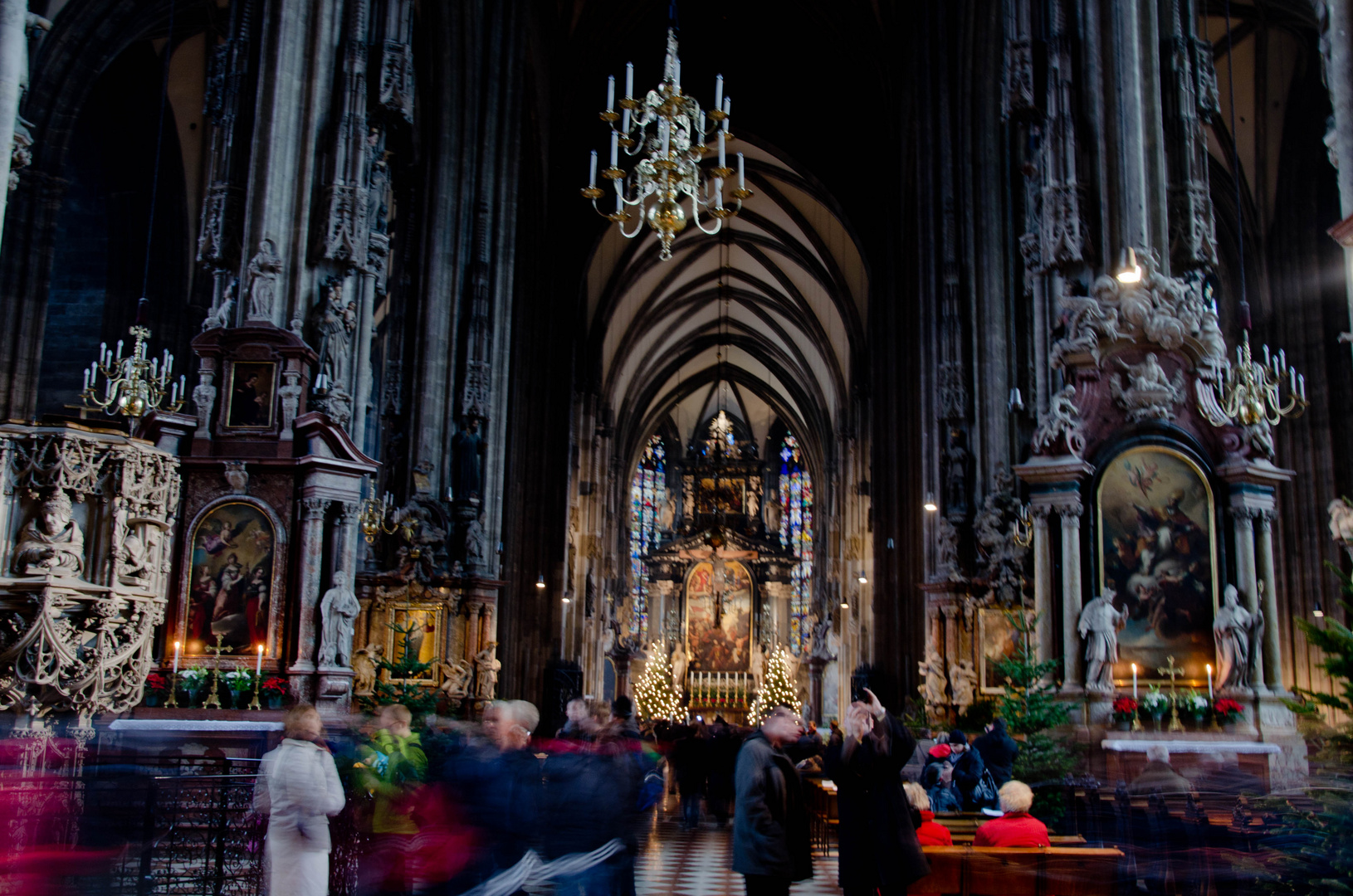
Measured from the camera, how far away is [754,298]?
1783 inches

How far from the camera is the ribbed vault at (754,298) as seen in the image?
36094 mm

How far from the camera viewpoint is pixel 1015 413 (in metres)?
Answer: 17.7

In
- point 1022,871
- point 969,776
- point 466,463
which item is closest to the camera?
point 1022,871

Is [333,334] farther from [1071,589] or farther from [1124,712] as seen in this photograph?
[1124,712]

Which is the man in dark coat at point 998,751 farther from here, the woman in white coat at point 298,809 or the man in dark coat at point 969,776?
the woman in white coat at point 298,809

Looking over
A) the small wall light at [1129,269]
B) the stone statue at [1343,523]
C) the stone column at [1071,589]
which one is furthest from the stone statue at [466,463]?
the stone statue at [1343,523]

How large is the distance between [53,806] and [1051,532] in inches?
A: 384

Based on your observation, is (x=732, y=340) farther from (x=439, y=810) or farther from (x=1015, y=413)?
(x=439, y=810)

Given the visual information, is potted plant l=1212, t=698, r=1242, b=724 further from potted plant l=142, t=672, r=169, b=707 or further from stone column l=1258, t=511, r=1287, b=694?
potted plant l=142, t=672, r=169, b=707

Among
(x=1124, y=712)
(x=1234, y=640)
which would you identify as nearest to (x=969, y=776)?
(x=1124, y=712)

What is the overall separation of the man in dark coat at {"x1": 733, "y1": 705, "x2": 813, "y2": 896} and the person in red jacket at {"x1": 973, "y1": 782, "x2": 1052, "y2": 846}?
1098mm

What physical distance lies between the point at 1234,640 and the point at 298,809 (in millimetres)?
9526

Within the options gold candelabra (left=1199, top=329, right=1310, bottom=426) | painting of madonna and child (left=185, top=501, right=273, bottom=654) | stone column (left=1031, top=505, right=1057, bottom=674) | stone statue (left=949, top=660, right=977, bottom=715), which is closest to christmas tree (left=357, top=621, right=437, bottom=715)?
painting of madonna and child (left=185, top=501, right=273, bottom=654)

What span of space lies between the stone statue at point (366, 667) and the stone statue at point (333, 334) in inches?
215
